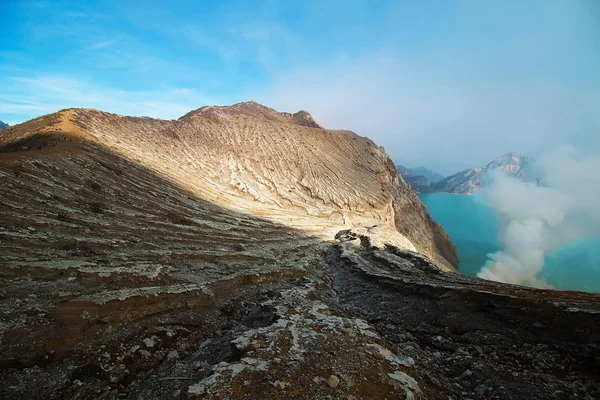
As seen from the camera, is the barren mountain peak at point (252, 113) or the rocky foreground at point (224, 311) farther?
the barren mountain peak at point (252, 113)

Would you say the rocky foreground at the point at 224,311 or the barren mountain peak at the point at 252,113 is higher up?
the barren mountain peak at the point at 252,113

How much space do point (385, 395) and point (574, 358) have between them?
4170 mm

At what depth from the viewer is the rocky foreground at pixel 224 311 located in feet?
17.7

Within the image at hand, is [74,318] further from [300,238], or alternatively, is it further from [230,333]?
[300,238]

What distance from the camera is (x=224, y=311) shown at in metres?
9.66

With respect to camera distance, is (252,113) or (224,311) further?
(252,113)

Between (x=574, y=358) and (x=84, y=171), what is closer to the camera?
(x=574, y=358)

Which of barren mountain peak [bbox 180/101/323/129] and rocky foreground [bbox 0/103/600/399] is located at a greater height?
barren mountain peak [bbox 180/101/323/129]

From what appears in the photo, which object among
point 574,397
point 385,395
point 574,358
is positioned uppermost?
point 574,358

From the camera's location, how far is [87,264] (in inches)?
401

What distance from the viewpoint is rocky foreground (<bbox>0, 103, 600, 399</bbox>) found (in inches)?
213

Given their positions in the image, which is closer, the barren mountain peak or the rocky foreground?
the rocky foreground

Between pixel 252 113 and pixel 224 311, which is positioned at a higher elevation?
pixel 252 113

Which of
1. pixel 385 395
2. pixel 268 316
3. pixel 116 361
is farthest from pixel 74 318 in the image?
pixel 385 395
